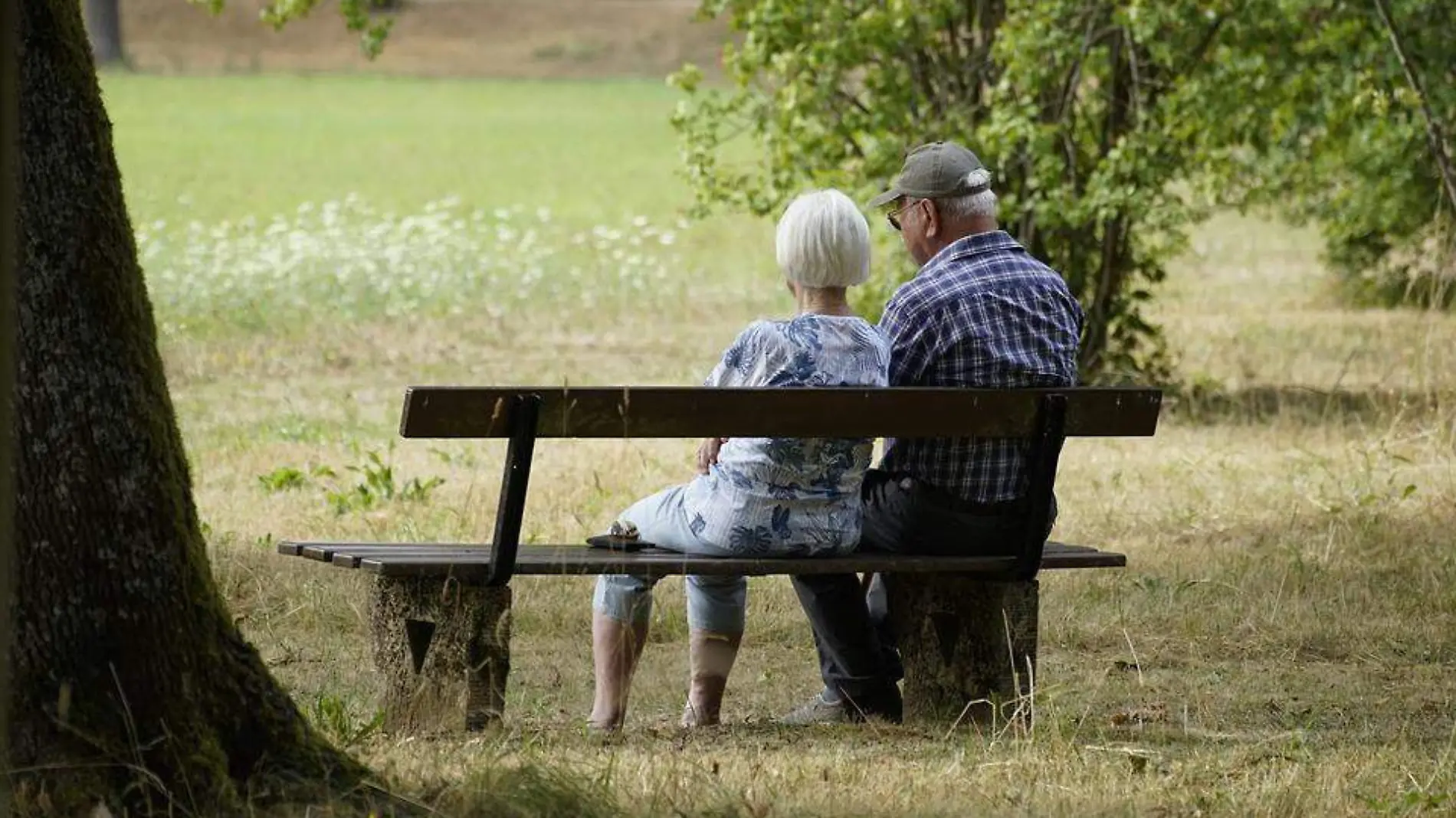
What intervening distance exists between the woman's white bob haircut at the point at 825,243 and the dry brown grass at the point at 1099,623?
1119 millimetres

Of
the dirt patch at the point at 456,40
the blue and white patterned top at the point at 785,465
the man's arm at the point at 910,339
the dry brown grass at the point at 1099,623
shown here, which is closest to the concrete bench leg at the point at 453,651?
the dry brown grass at the point at 1099,623

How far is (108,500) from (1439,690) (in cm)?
401

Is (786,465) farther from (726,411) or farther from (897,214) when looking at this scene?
(897,214)

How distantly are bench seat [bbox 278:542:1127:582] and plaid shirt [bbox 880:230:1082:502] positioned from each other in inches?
9.1

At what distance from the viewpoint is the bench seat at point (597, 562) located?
5.42m

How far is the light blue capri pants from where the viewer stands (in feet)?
18.8

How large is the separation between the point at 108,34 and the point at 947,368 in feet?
170

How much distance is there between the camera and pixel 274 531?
8.80 m

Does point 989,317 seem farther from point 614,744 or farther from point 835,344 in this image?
point 614,744

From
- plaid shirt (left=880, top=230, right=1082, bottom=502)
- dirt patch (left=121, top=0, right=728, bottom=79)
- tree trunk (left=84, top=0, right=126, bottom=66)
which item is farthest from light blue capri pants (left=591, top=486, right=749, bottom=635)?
tree trunk (left=84, top=0, right=126, bottom=66)

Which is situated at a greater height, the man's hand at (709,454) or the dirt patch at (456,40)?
the man's hand at (709,454)

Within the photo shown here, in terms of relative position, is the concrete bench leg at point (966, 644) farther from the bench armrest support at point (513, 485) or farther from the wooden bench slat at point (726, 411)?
the bench armrest support at point (513, 485)

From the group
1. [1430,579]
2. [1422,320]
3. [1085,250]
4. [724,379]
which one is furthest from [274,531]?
[1422,320]

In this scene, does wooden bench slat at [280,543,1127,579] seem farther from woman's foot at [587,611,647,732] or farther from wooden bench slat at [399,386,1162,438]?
wooden bench slat at [399,386,1162,438]
